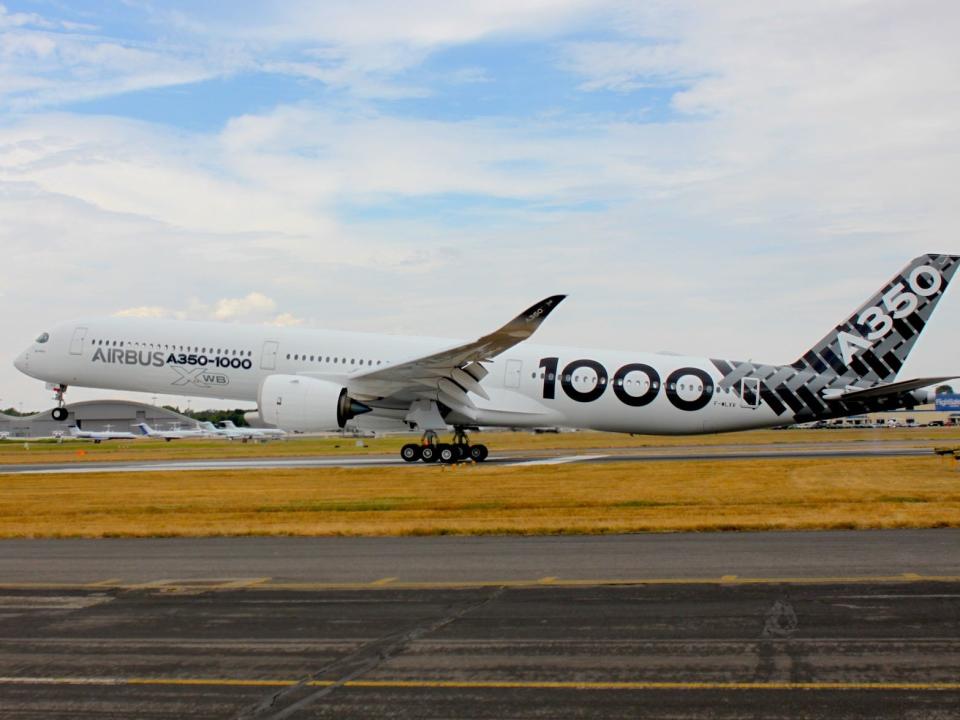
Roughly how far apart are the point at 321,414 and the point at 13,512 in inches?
479

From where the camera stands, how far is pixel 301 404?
3275cm

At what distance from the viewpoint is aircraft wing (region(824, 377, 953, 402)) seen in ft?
108

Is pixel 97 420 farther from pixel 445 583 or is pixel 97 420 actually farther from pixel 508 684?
pixel 508 684

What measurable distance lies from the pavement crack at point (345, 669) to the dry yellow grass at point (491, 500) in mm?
7513

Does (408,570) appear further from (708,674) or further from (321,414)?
(321,414)

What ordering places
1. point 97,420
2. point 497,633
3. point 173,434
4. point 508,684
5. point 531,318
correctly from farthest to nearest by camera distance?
point 97,420, point 173,434, point 531,318, point 497,633, point 508,684

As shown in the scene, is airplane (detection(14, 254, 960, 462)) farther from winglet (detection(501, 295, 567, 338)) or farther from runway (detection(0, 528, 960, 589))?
runway (detection(0, 528, 960, 589))

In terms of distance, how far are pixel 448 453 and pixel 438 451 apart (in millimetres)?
380

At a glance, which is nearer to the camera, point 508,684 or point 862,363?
point 508,684

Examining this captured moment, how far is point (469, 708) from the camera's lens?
664cm

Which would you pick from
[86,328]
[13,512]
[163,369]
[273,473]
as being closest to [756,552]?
[13,512]

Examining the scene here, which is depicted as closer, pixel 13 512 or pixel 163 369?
pixel 13 512

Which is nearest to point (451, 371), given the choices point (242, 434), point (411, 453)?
point (411, 453)

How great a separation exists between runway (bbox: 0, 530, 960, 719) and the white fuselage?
817 inches
